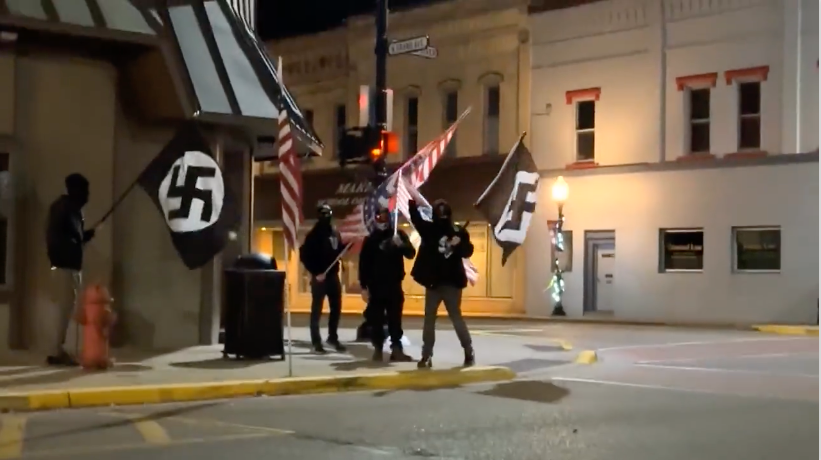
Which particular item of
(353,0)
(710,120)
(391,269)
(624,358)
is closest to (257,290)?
(391,269)

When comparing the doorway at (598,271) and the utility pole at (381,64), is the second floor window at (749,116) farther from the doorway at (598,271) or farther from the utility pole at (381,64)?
the utility pole at (381,64)

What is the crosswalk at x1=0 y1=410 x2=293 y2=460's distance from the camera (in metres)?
7.99

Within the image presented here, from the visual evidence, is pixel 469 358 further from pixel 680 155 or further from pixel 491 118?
pixel 491 118

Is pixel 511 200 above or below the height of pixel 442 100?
below

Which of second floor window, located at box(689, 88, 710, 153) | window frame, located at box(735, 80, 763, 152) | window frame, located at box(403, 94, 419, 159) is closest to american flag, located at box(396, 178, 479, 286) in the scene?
window frame, located at box(735, 80, 763, 152)

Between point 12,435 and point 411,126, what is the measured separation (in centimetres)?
2575

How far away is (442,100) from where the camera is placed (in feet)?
107

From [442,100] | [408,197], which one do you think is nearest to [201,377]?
[408,197]

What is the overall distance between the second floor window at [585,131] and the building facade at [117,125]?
52.5ft

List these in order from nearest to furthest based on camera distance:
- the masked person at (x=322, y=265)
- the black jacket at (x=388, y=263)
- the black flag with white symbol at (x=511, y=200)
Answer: the black jacket at (x=388, y=263) < the black flag with white symbol at (x=511, y=200) < the masked person at (x=322, y=265)

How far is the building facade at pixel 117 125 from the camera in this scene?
13312 millimetres

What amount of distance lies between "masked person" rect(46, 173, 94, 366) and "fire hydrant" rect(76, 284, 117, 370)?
29cm

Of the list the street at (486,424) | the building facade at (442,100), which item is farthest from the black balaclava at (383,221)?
the building facade at (442,100)

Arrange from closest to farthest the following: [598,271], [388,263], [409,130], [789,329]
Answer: [388,263] < [789,329] < [598,271] < [409,130]
